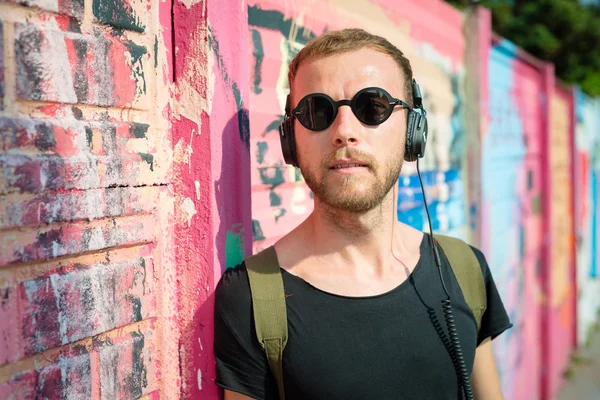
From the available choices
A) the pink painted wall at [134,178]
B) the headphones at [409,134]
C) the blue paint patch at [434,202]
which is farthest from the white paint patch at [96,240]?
the blue paint patch at [434,202]

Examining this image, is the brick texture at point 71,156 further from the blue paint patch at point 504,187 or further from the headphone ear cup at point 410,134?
the blue paint patch at point 504,187

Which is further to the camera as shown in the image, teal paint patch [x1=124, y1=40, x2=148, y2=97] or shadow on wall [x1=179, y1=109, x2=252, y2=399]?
shadow on wall [x1=179, y1=109, x2=252, y2=399]

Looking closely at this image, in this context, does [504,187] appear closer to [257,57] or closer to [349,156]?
[257,57]

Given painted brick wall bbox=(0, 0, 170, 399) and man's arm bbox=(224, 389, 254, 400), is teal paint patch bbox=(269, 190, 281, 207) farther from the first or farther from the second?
man's arm bbox=(224, 389, 254, 400)

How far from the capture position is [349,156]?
1.76 metres

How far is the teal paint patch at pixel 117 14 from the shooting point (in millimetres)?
1498

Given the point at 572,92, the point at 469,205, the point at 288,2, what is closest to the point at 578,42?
the point at 572,92

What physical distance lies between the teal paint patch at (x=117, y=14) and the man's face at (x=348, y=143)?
545 millimetres

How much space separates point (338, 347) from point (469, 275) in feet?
2.04

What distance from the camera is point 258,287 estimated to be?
1.74 metres

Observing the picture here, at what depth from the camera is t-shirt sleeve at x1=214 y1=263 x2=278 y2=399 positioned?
1694 mm

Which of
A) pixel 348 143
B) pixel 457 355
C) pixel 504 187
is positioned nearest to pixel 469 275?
pixel 457 355

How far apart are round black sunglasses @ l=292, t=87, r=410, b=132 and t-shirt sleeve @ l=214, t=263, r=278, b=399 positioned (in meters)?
0.54

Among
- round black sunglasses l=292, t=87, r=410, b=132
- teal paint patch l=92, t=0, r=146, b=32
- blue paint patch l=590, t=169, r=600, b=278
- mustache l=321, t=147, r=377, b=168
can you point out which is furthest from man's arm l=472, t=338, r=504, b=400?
blue paint patch l=590, t=169, r=600, b=278
